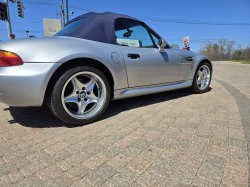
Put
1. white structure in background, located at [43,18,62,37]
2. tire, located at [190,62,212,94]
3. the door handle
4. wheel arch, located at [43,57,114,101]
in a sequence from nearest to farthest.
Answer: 1. wheel arch, located at [43,57,114,101]
2. the door handle
3. tire, located at [190,62,212,94]
4. white structure in background, located at [43,18,62,37]

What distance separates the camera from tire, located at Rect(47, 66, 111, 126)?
6.24ft

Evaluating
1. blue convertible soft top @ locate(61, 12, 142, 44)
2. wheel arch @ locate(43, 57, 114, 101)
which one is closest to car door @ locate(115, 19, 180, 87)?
blue convertible soft top @ locate(61, 12, 142, 44)

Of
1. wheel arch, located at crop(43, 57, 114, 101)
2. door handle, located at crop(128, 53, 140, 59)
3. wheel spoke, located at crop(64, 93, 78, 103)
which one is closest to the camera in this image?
wheel arch, located at crop(43, 57, 114, 101)

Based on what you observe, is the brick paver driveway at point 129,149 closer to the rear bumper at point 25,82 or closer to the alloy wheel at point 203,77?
the rear bumper at point 25,82

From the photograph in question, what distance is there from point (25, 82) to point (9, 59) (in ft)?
0.91

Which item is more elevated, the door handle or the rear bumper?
the door handle

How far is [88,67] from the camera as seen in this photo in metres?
2.06

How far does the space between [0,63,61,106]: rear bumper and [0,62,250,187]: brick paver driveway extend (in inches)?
16.5

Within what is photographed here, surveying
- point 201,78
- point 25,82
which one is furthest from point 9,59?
point 201,78

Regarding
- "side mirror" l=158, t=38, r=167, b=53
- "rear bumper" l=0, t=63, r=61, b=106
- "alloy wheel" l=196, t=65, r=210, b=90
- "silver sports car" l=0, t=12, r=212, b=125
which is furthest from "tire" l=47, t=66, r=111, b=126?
"alloy wheel" l=196, t=65, r=210, b=90

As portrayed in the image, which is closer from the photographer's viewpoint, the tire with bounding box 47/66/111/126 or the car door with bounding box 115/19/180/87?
the tire with bounding box 47/66/111/126

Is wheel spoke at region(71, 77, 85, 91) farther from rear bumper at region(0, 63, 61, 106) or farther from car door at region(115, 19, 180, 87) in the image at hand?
car door at region(115, 19, 180, 87)

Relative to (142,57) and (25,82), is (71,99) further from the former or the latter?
(142,57)

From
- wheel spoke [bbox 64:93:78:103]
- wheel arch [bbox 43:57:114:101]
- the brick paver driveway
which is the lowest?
the brick paver driveway
